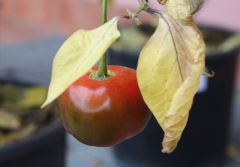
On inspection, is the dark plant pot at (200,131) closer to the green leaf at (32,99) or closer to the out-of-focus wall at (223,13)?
the green leaf at (32,99)

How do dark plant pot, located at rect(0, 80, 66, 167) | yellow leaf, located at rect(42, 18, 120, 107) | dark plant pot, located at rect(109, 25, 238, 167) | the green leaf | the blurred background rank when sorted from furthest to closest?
1. dark plant pot, located at rect(109, 25, 238, 167)
2. the green leaf
3. the blurred background
4. dark plant pot, located at rect(0, 80, 66, 167)
5. yellow leaf, located at rect(42, 18, 120, 107)

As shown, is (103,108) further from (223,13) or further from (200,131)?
(223,13)

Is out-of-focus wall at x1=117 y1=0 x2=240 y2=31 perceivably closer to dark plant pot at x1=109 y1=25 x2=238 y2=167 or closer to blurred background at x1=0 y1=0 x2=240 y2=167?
blurred background at x1=0 y1=0 x2=240 y2=167

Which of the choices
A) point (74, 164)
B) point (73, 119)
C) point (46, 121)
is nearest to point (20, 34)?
point (74, 164)

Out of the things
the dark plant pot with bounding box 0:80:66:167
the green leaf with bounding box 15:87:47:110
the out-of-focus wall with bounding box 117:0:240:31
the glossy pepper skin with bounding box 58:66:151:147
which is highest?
the glossy pepper skin with bounding box 58:66:151:147

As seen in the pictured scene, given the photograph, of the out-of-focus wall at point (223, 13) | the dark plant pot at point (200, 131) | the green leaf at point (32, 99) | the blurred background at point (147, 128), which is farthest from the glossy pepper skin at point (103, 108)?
the out-of-focus wall at point (223, 13)

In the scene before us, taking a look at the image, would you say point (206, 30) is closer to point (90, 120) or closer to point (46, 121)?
point (46, 121)

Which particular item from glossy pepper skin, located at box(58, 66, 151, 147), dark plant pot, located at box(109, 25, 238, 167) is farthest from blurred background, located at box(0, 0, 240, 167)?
glossy pepper skin, located at box(58, 66, 151, 147)
